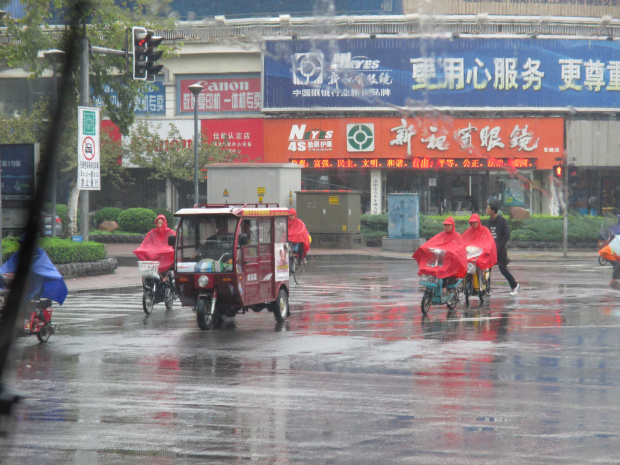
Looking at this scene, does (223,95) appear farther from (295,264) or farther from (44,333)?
(44,333)

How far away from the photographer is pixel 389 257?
107 ft

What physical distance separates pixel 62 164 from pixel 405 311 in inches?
1107

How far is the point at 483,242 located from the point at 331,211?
767 inches

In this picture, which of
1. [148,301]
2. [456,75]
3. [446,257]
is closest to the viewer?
[446,257]

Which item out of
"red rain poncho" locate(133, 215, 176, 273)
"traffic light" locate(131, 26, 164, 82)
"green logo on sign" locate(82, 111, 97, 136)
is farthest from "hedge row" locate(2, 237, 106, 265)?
"red rain poncho" locate(133, 215, 176, 273)

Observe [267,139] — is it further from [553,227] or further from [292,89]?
[553,227]

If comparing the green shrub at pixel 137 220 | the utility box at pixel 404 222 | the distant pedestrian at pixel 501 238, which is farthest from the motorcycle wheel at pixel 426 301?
the green shrub at pixel 137 220

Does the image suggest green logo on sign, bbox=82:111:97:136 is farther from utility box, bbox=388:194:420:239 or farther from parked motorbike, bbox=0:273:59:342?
utility box, bbox=388:194:420:239

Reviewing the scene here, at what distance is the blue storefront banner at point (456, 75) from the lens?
148ft

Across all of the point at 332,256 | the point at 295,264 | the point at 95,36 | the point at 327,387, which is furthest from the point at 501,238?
the point at 95,36

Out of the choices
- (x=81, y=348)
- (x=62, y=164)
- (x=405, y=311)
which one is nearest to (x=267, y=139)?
(x=62, y=164)

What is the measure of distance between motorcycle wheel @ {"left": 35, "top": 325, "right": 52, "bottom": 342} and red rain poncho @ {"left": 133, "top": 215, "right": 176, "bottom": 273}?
14.6 ft

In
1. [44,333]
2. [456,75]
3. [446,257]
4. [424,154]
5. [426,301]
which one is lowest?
[44,333]

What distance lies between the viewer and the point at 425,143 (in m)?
46.3
